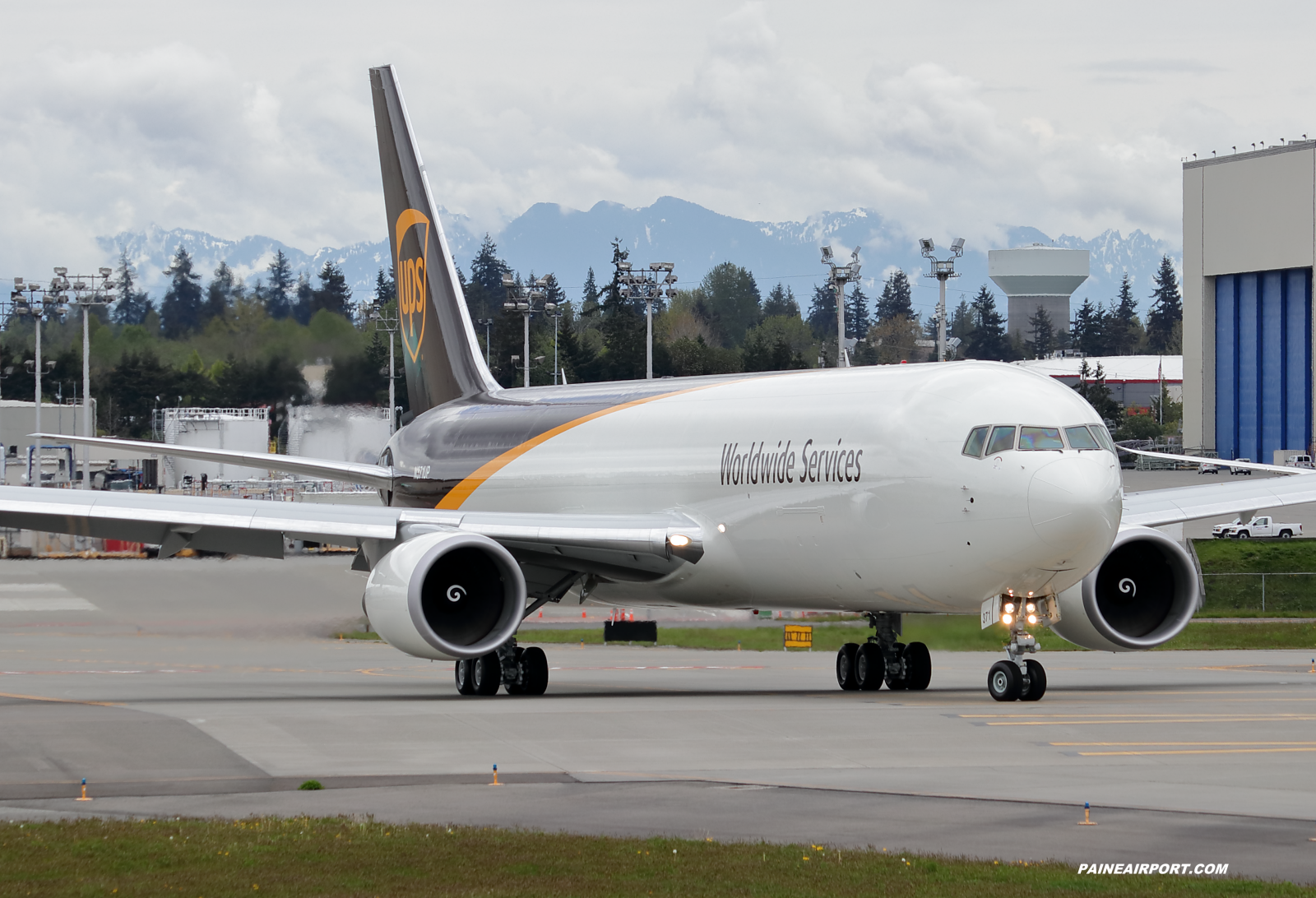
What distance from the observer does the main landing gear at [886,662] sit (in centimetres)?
2403

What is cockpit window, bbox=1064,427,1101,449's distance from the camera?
2034 centimetres

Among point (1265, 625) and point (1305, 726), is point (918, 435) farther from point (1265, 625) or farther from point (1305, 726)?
point (1265, 625)

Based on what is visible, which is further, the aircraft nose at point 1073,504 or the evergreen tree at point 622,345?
the evergreen tree at point 622,345

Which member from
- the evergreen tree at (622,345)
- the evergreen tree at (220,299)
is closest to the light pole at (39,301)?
the evergreen tree at (220,299)

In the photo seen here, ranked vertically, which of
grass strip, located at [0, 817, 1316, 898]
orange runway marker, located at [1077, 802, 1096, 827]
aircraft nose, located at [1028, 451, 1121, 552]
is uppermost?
aircraft nose, located at [1028, 451, 1121, 552]

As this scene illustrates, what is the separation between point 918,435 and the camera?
2111cm

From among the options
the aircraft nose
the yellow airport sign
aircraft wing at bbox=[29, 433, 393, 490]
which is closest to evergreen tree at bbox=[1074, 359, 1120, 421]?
the yellow airport sign

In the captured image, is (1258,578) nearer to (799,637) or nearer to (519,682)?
(799,637)

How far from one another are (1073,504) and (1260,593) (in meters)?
33.8

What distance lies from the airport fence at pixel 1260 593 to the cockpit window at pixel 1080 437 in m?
30.0

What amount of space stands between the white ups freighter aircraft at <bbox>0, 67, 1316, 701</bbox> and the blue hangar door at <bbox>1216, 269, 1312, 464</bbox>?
8429 centimetres

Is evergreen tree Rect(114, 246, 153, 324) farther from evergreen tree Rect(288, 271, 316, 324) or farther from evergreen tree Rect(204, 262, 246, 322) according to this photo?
evergreen tree Rect(288, 271, 316, 324)

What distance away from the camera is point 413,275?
111 ft

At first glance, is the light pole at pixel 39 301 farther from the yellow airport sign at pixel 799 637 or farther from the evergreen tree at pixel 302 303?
the yellow airport sign at pixel 799 637
